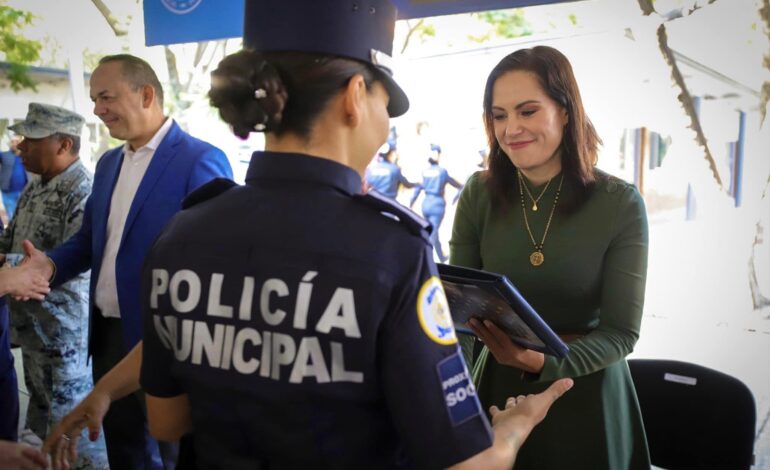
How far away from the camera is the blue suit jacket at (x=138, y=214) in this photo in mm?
2367

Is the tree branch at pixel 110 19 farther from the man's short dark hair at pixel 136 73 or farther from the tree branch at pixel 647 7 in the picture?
the tree branch at pixel 647 7

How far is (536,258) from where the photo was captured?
5.21ft

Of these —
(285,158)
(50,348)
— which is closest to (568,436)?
(285,158)

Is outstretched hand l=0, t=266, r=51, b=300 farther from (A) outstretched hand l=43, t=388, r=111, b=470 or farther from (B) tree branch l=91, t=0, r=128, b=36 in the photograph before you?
(B) tree branch l=91, t=0, r=128, b=36

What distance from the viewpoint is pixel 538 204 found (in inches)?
64.8

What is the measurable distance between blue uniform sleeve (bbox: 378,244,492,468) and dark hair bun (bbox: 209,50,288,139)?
265mm

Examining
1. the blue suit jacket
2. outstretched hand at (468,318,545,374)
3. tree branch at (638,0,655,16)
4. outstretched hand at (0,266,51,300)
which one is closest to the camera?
outstretched hand at (468,318,545,374)

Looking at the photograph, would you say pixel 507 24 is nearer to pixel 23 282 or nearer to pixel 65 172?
pixel 65 172

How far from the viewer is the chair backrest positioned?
1759 mm

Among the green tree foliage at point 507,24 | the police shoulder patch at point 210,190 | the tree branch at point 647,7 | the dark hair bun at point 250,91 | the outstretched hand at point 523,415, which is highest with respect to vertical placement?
the tree branch at point 647,7

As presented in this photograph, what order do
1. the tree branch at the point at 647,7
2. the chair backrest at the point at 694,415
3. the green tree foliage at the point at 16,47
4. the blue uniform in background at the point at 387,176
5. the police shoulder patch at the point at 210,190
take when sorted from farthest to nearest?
the green tree foliage at the point at 16,47, the blue uniform in background at the point at 387,176, the tree branch at the point at 647,7, the chair backrest at the point at 694,415, the police shoulder patch at the point at 210,190

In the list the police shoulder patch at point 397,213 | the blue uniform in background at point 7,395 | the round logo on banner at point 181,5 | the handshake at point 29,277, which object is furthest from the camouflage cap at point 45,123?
the police shoulder patch at point 397,213

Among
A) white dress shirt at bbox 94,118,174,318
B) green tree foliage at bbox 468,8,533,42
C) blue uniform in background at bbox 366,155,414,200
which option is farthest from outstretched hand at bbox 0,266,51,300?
green tree foliage at bbox 468,8,533,42

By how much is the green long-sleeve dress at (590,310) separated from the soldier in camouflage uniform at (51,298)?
2.51 metres
